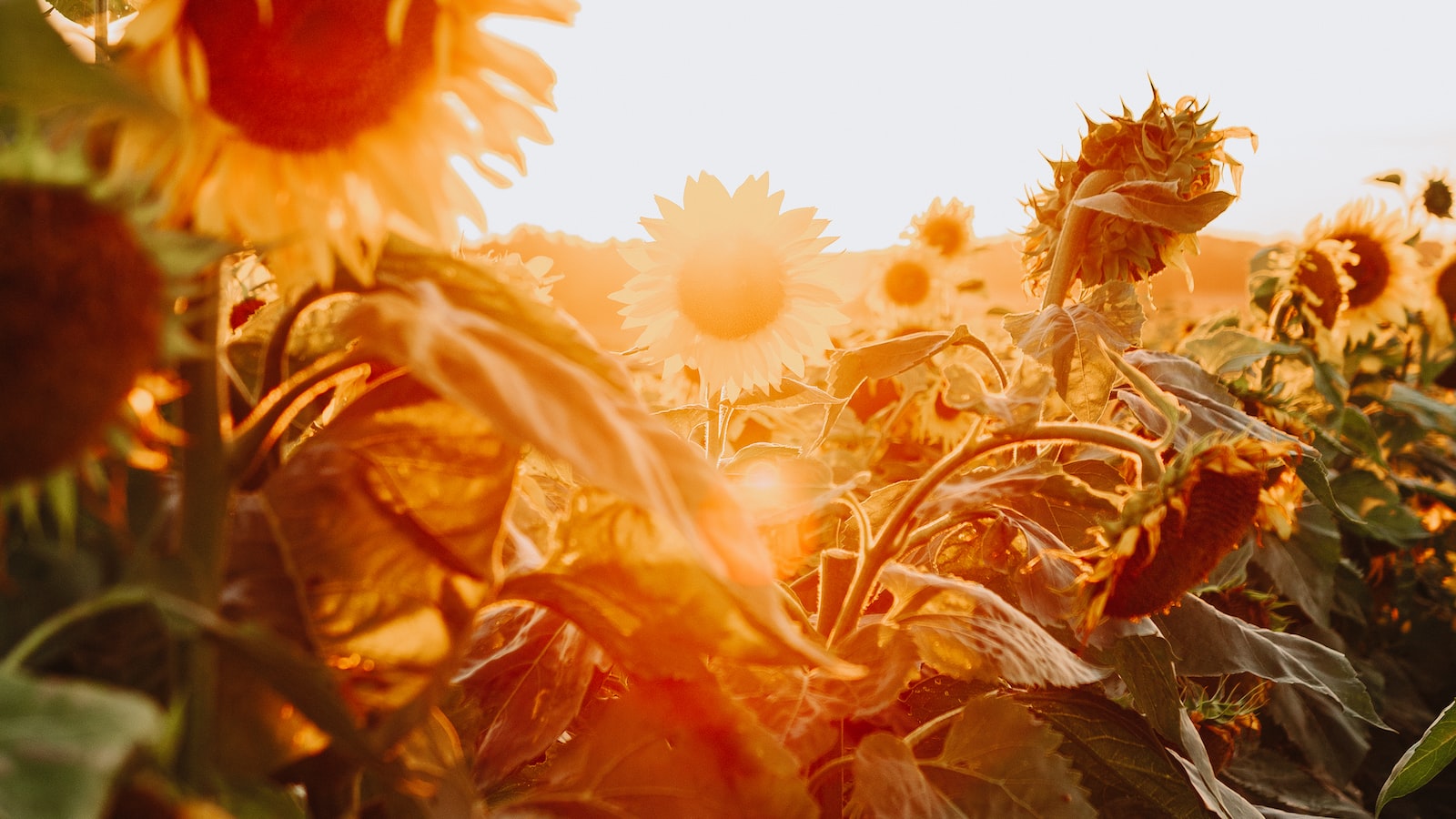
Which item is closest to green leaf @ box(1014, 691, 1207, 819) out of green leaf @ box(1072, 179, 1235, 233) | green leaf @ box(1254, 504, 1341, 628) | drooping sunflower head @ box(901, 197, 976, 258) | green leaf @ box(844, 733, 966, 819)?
green leaf @ box(844, 733, 966, 819)

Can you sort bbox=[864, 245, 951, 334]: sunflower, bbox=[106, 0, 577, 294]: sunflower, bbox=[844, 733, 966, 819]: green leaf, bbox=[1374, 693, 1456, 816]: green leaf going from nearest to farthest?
1. bbox=[106, 0, 577, 294]: sunflower
2. bbox=[844, 733, 966, 819]: green leaf
3. bbox=[1374, 693, 1456, 816]: green leaf
4. bbox=[864, 245, 951, 334]: sunflower

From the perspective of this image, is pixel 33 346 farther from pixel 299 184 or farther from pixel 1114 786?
pixel 1114 786

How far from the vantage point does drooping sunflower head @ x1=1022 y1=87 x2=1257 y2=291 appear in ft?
3.40

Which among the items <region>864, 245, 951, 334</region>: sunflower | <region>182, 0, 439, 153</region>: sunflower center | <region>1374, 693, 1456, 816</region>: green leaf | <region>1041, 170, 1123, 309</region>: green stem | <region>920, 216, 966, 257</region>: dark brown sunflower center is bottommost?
<region>864, 245, 951, 334</region>: sunflower

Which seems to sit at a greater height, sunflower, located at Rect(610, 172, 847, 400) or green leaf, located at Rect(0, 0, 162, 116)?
green leaf, located at Rect(0, 0, 162, 116)

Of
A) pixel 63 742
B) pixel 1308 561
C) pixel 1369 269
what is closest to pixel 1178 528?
pixel 63 742

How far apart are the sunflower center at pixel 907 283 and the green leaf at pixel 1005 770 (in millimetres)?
2695

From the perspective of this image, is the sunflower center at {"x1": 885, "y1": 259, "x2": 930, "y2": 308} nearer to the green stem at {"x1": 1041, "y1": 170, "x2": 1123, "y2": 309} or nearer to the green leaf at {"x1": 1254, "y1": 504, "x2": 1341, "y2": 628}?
the green leaf at {"x1": 1254, "y1": 504, "x2": 1341, "y2": 628}

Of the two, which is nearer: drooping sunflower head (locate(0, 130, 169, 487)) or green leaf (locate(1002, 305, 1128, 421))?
drooping sunflower head (locate(0, 130, 169, 487))

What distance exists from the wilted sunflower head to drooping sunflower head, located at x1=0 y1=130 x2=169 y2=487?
556 mm

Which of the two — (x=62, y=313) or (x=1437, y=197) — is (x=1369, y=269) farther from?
(x=62, y=313)

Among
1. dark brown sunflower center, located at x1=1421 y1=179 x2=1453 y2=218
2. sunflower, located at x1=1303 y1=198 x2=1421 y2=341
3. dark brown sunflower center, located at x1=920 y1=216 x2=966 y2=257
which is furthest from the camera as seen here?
dark brown sunflower center, located at x1=920 y1=216 x2=966 y2=257

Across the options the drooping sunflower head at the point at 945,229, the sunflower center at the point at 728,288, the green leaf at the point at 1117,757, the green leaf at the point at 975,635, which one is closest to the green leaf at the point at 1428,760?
the green leaf at the point at 1117,757

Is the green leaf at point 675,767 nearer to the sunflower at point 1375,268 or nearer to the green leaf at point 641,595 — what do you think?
the green leaf at point 641,595
